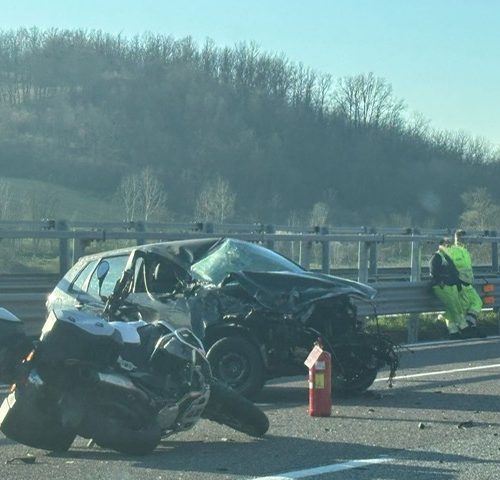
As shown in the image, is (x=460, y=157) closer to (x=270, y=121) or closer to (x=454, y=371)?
(x=270, y=121)

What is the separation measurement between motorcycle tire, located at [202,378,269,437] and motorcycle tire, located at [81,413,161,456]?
717 millimetres

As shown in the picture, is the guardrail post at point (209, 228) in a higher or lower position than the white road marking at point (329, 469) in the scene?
higher

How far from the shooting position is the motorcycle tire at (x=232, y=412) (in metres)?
8.04

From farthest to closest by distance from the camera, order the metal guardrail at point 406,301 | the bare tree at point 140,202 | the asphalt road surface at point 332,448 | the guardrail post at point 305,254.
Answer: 1. the bare tree at point 140,202
2. the guardrail post at point 305,254
3. the metal guardrail at point 406,301
4. the asphalt road surface at point 332,448

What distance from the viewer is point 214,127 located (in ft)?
215

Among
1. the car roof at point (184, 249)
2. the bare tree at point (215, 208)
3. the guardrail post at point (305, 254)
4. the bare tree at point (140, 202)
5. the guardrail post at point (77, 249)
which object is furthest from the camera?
the bare tree at point (215, 208)

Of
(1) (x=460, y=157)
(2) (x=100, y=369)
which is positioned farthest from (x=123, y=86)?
(2) (x=100, y=369)

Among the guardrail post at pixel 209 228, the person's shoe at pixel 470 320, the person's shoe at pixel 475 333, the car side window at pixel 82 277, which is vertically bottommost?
the person's shoe at pixel 475 333

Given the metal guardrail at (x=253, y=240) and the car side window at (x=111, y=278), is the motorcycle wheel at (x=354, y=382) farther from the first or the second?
the metal guardrail at (x=253, y=240)

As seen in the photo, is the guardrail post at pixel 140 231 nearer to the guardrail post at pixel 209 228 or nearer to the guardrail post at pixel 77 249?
the guardrail post at pixel 77 249

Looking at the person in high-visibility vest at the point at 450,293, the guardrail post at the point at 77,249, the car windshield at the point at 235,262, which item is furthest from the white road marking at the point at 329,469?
the person in high-visibility vest at the point at 450,293

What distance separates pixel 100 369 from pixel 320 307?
3.63m

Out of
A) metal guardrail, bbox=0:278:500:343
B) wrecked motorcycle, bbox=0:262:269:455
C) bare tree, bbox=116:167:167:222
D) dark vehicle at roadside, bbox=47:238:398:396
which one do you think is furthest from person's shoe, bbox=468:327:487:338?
bare tree, bbox=116:167:167:222

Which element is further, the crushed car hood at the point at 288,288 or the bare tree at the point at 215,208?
the bare tree at the point at 215,208
